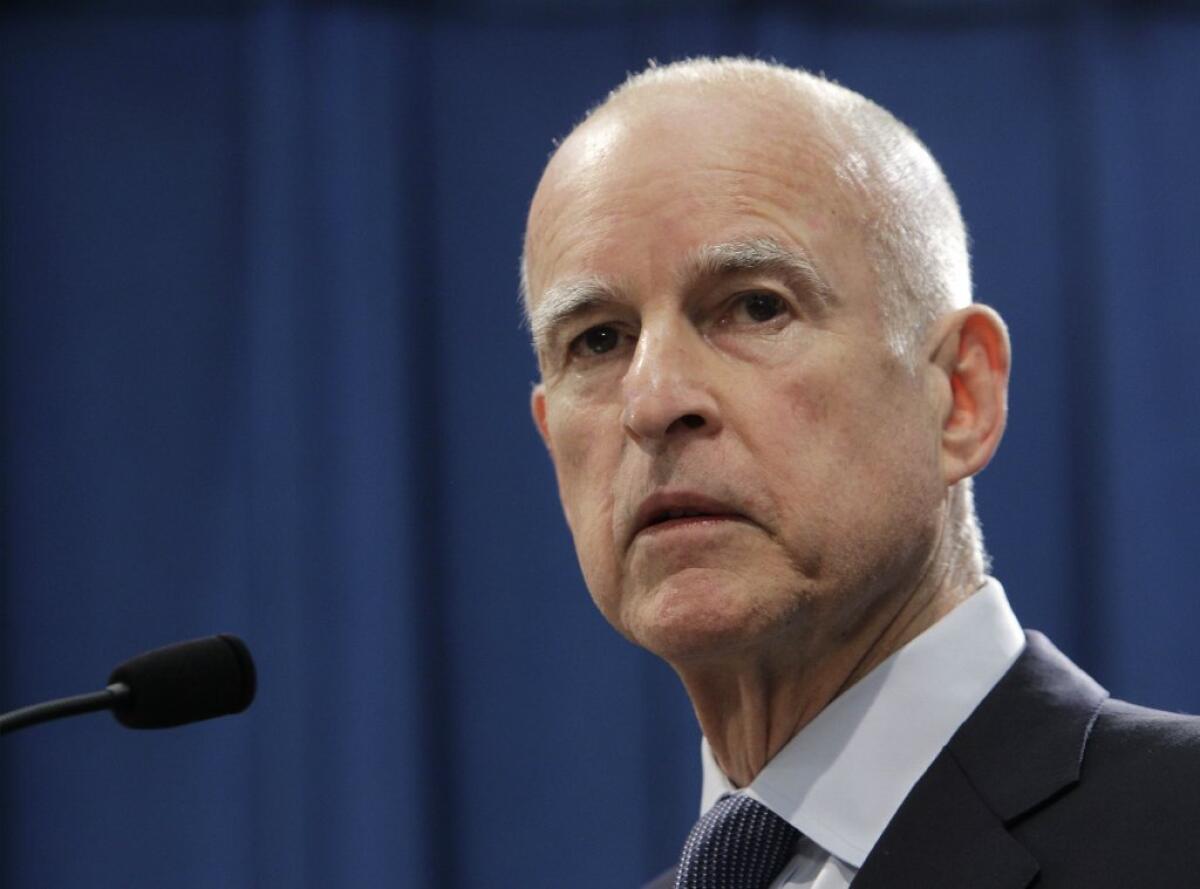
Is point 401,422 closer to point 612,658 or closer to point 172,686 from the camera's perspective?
point 612,658

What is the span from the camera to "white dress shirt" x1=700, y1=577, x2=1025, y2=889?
1.61 metres

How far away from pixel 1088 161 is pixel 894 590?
5.28 feet

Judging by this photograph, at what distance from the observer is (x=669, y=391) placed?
1.63 m

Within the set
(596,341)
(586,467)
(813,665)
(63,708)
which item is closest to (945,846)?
(813,665)

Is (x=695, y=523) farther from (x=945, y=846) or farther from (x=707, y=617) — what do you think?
(x=945, y=846)

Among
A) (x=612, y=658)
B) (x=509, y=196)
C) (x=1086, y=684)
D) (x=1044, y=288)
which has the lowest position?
(x=612, y=658)

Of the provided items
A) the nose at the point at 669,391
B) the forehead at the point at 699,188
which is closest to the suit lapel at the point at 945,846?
the nose at the point at 669,391

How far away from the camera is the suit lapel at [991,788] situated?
1457 millimetres

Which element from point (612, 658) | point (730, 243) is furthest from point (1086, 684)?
point (612, 658)

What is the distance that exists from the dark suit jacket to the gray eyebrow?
0.60 m

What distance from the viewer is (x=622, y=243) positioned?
1739 mm

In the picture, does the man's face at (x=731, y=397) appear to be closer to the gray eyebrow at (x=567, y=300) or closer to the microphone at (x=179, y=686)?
the gray eyebrow at (x=567, y=300)

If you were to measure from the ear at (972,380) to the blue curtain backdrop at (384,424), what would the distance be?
1.23 m

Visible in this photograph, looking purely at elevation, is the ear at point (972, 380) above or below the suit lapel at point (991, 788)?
above
